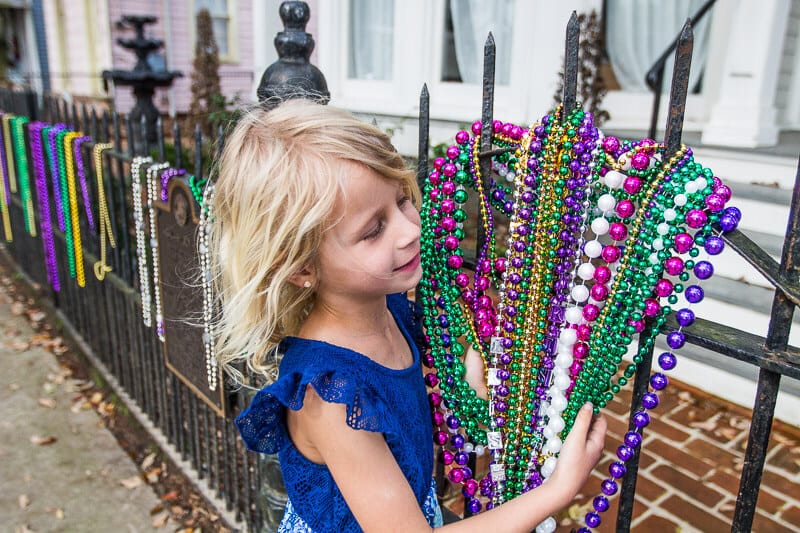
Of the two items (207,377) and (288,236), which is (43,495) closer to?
(207,377)

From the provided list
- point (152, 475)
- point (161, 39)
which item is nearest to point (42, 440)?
point (152, 475)

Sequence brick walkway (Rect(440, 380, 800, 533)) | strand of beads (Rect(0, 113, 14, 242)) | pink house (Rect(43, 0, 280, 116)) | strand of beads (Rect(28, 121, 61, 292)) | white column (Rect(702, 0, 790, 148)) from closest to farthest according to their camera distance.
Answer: brick walkway (Rect(440, 380, 800, 533)) → strand of beads (Rect(28, 121, 61, 292)) → white column (Rect(702, 0, 790, 148)) → strand of beads (Rect(0, 113, 14, 242)) → pink house (Rect(43, 0, 280, 116))

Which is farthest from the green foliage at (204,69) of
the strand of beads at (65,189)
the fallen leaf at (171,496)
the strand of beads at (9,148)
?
Answer: the fallen leaf at (171,496)

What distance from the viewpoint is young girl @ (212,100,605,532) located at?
Result: 122 centimetres

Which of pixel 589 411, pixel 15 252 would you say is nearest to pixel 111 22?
pixel 15 252

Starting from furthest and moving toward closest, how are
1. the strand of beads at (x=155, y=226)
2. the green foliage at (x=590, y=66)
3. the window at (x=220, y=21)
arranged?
1. the window at (x=220, y=21)
2. the green foliage at (x=590, y=66)
3. the strand of beads at (x=155, y=226)

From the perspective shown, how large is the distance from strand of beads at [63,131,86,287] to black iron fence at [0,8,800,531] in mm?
75

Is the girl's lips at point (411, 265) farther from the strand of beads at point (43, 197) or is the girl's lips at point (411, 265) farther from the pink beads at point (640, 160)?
the strand of beads at point (43, 197)

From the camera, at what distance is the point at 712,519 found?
2.84 meters

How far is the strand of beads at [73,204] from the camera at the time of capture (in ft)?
11.2

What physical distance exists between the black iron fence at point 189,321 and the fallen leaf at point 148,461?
0.53 feet

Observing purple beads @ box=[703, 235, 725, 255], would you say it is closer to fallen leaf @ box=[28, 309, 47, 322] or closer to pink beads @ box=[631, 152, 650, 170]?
pink beads @ box=[631, 152, 650, 170]

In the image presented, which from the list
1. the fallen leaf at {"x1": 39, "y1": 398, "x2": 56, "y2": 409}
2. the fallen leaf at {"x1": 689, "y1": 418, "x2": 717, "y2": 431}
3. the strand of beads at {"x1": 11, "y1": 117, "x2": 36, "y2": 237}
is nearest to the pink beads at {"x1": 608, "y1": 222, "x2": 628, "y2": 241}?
the fallen leaf at {"x1": 689, "y1": 418, "x2": 717, "y2": 431}

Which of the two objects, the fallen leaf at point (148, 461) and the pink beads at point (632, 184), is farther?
the fallen leaf at point (148, 461)
